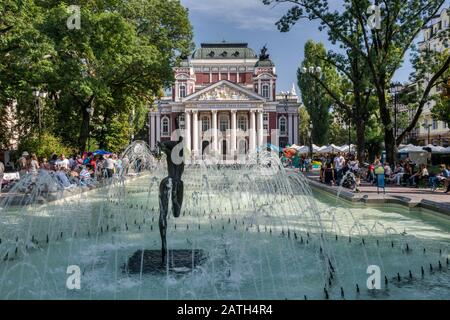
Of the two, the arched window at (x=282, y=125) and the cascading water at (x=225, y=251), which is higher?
the arched window at (x=282, y=125)

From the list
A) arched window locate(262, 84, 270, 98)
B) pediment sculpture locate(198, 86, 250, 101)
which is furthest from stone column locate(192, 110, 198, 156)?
arched window locate(262, 84, 270, 98)

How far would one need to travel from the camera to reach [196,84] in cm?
7956

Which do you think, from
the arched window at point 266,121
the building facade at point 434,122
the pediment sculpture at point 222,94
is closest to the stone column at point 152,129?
the pediment sculpture at point 222,94

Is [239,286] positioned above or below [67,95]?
below

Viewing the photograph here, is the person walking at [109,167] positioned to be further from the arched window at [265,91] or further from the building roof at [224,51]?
the building roof at [224,51]

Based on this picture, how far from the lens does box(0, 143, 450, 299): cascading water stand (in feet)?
20.5

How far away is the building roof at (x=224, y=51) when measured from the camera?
80.7m

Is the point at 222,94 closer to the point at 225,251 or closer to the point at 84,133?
the point at 84,133

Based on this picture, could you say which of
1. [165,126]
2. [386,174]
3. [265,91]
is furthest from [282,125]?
[386,174]

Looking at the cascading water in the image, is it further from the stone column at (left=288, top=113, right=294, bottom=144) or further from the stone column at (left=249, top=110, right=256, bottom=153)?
the stone column at (left=288, top=113, right=294, bottom=144)

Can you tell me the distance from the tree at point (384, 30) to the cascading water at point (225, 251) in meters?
8.96
